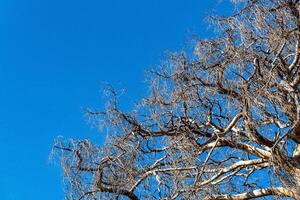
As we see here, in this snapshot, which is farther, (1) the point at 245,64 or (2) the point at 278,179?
(1) the point at 245,64

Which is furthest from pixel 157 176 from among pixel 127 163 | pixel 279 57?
pixel 279 57

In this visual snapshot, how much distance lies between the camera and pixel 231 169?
265 inches

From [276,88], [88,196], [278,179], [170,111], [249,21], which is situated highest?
[249,21]

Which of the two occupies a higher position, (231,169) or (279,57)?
(279,57)

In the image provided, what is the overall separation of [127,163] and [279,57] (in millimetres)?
2072

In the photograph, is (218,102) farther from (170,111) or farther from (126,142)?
(126,142)

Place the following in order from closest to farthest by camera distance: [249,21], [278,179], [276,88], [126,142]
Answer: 1. [278,179]
2. [276,88]
3. [126,142]
4. [249,21]

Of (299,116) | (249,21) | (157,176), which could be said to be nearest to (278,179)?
(299,116)

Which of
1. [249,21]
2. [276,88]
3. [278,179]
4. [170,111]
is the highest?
[249,21]

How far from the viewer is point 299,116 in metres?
6.14

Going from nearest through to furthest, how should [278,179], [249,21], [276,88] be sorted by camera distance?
[278,179] < [276,88] < [249,21]

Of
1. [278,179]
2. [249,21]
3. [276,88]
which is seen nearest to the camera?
[278,179]

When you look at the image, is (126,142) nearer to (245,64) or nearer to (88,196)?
(88,196)

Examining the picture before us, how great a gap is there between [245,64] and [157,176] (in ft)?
5.14
